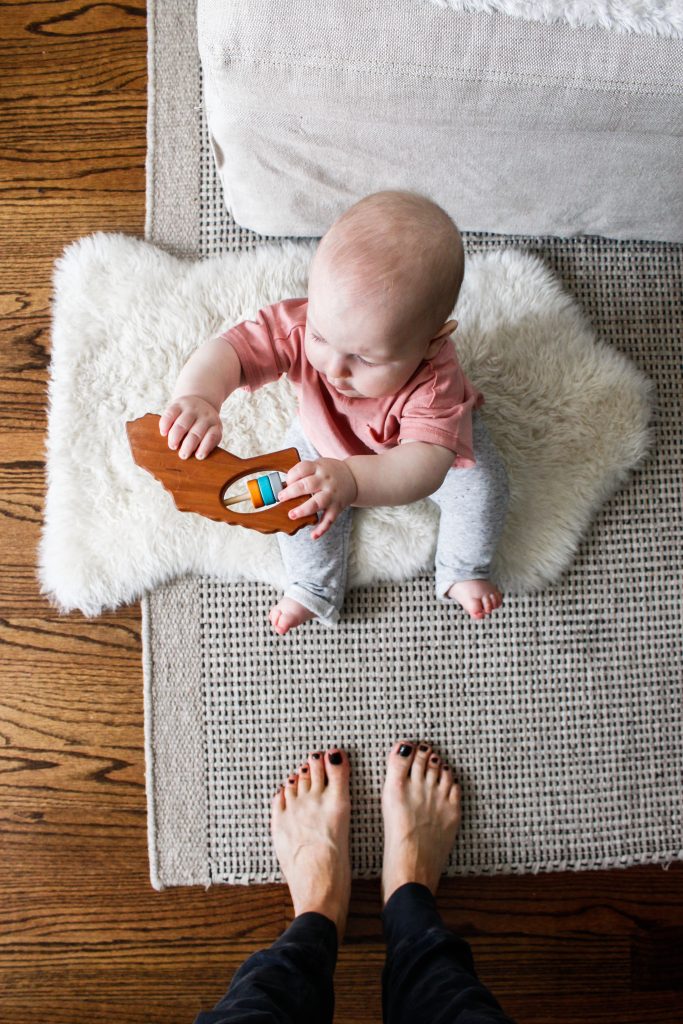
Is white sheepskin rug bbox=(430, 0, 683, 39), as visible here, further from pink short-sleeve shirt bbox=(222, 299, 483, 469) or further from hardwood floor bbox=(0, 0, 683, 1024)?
hardwood floor bbox=(0, 0, 683, 1024)

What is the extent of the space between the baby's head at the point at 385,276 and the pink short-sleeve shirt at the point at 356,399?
11 cm

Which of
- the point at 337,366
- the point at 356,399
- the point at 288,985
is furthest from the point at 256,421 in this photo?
the point at 288,985

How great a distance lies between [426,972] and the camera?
2.57ft

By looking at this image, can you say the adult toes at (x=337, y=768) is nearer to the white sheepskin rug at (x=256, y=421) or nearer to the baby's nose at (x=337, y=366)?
the white sheepskin rug at (x=256, y=421)

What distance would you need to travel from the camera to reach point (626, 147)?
0.79m

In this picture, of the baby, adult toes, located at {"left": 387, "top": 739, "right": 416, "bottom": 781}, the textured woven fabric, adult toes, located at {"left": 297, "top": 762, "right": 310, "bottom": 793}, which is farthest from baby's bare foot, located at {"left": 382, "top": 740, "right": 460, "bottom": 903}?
the textured woven fabric

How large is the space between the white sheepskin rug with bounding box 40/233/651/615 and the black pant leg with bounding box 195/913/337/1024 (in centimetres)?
42

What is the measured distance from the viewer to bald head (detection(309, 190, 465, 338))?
1.93 ft

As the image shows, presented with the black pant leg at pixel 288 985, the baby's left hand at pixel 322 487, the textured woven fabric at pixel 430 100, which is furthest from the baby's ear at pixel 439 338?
the black pant leg at pixel 288 985

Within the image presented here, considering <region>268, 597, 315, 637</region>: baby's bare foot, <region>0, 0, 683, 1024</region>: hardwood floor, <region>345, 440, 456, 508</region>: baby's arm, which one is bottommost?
<region>0, 0, 683, 1024</region>: hardwood floor

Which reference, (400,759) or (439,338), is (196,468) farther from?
(400,759)

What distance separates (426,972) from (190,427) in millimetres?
620

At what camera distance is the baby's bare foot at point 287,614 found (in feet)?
3.05

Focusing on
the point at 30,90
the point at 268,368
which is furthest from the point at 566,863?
the point at 30,90
